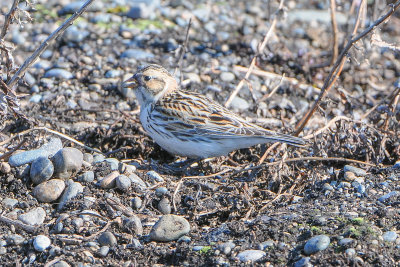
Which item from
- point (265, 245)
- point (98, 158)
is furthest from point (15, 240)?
point (265, 245)

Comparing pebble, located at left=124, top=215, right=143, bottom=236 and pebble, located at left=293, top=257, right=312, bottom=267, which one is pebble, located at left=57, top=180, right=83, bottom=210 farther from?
pebble, located at left=293, top=257, right=312, bottom=267

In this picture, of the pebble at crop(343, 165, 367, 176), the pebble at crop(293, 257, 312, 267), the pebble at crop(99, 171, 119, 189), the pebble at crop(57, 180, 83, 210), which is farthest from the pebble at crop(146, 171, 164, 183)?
the pebble at crop(293, 257, 312, 267)

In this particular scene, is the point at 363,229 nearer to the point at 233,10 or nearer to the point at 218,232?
the point at 218,232

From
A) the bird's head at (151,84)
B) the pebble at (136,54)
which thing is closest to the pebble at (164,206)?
the bird's head at (151,84)

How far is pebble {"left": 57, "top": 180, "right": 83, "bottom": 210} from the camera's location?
198 inches

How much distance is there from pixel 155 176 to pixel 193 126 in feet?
2.47

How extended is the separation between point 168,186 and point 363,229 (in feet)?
5.57

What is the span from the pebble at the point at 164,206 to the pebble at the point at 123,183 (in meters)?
0.31

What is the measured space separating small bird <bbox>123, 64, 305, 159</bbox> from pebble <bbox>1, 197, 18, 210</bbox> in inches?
62.2

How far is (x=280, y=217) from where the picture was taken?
4711 millimetres

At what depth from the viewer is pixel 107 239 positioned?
14.7 ft

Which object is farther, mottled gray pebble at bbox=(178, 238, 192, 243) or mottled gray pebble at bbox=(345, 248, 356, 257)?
mottled gray pebble at bbox=(178, 238, 192, 243)

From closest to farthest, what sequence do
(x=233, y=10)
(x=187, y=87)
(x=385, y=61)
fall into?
(x=187, y=87)
(x=385, y=61)
(x=233, y=10)

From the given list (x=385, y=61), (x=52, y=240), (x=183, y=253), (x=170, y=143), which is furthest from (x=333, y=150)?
(x=385, y=61)
